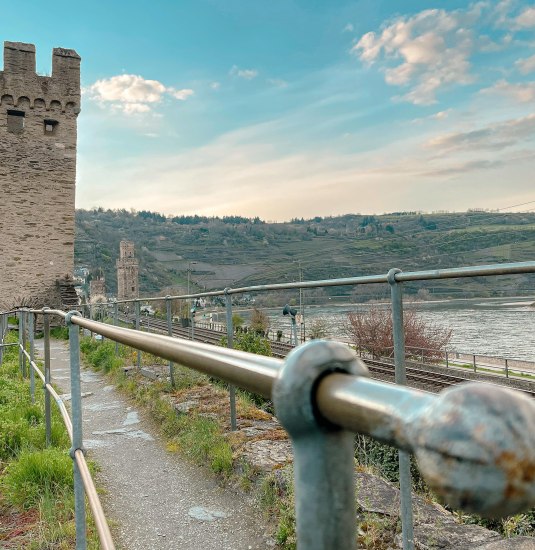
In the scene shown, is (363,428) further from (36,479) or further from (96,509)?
(36,479)

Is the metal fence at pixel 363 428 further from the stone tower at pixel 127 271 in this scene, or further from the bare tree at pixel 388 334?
the stone tower at pixel 127 271

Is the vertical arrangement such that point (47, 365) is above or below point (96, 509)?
above

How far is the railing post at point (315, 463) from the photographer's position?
1.48 feet

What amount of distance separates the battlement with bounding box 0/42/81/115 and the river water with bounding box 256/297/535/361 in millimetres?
19617

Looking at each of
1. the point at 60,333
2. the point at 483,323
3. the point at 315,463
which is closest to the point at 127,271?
the point at 60,333

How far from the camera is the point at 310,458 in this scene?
0.46 meters

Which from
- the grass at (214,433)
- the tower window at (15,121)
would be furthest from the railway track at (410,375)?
the tower window at (15,121)

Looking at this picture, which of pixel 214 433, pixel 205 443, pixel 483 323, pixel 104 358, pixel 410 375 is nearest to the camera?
pixel 483 323

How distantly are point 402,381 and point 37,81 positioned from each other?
2146cm

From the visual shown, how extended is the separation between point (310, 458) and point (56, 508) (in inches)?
135

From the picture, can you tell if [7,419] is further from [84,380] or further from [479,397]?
[479,397]

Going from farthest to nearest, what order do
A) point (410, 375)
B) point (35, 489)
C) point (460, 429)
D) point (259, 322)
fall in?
point (259, 322), point (410, 375), point (35, 489), point (460, 429)

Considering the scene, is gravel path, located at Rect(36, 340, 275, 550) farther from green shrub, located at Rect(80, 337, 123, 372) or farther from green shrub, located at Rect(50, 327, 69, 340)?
green shrub, located at Rect(50, 327, 69, 340)

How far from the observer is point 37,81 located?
19.8m
